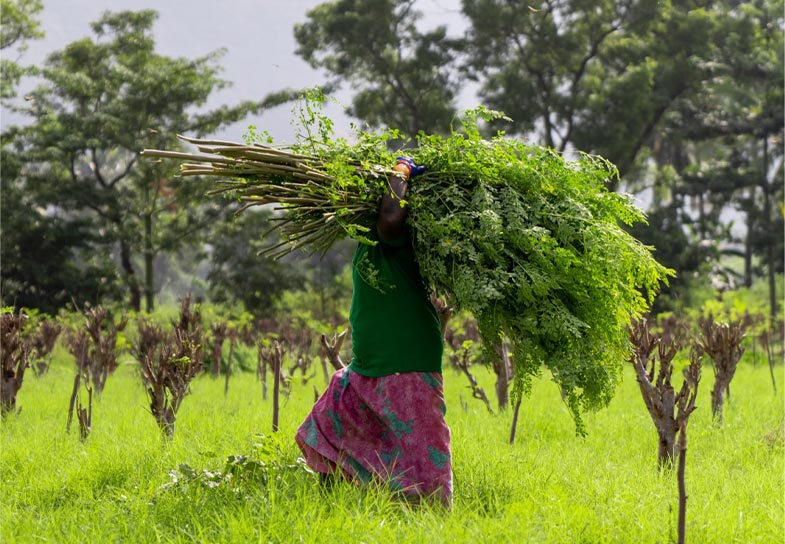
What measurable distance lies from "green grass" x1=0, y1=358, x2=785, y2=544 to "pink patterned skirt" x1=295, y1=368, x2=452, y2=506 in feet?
0.43

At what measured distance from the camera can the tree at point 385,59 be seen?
23641 mm

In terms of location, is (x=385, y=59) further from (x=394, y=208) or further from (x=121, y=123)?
(x=394, y=208)

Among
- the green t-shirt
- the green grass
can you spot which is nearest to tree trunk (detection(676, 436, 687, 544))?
the green grass

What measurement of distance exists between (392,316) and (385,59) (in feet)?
69.4

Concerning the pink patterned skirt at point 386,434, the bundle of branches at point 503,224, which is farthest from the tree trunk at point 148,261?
the pink patterned skirt at point 386,434

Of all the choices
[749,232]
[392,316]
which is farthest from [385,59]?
[392,316]

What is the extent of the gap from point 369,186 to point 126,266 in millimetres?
20399

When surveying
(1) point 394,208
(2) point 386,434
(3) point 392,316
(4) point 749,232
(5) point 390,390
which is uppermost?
(4) point 749,232

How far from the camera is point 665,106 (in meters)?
23.8

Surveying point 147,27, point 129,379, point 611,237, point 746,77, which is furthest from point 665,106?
point 611,237

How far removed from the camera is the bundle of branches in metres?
3.67

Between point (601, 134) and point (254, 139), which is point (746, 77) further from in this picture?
point (254, 139)

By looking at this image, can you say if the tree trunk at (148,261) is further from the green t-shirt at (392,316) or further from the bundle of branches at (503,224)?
the green t-shirt at (392,316)

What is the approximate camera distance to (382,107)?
25000 mm
